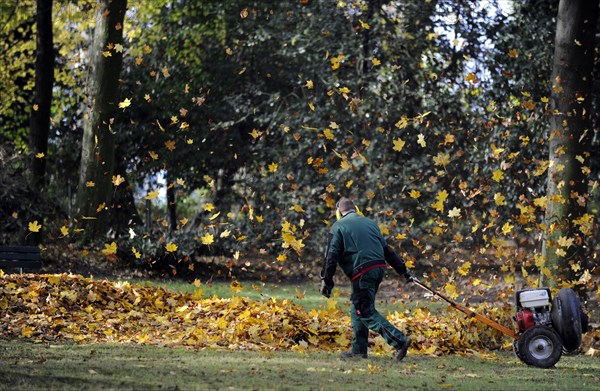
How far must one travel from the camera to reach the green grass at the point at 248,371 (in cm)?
785

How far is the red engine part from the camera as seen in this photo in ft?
33.6

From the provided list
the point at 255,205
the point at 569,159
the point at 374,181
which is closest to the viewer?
the point at 569,159

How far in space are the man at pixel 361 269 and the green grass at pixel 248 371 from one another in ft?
1.04

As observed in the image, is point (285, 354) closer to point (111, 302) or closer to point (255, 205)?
point (111, 302)

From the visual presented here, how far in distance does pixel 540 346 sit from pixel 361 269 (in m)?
2.13

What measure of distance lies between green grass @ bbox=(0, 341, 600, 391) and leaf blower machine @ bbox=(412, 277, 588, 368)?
0.21 meters

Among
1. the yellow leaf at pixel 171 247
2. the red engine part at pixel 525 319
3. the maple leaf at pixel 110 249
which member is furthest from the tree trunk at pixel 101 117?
the red engine part at pixel 525 319

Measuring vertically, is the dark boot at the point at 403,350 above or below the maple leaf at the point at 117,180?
below

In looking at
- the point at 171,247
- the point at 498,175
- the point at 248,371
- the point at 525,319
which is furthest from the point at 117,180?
the point at 248,371

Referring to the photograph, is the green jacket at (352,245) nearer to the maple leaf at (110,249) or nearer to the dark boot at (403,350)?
the dark boot at (403,350)

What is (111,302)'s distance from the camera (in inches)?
511

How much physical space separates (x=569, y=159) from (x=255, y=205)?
465 inches

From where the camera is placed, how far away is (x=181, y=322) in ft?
40.7

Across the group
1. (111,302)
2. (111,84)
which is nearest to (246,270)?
(111,84)
